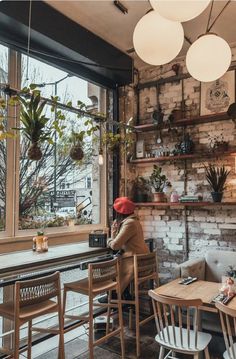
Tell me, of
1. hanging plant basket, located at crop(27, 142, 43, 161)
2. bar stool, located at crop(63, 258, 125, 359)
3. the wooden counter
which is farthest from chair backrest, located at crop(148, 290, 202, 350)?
hanging plant basket, located at crop(27, 142, 43, 161)

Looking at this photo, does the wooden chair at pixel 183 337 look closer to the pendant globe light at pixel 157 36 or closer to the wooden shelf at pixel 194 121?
the pendant globe light at pixel 157 36

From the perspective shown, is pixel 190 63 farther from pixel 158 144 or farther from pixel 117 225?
pixel 158 144

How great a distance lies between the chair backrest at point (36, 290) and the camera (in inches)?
79.4

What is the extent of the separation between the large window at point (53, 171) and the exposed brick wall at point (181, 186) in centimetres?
57

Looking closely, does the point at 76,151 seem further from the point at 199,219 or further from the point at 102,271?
the point at 199,219

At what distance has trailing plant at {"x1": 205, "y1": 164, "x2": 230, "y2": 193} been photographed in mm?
3713

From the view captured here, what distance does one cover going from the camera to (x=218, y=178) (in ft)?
12.3

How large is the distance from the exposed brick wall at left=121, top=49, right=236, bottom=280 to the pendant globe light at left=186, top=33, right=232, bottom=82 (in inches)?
79.9

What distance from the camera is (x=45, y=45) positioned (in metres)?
3.37

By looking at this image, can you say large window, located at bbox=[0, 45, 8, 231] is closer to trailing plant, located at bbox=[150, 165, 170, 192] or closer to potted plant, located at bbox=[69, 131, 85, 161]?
potted plant, located at bbox=[69, 131, 85, 161]

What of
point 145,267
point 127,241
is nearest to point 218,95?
point 127,241

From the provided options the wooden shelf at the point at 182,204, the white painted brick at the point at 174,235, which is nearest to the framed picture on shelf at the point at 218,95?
the wooden shelf at the point at 182,204

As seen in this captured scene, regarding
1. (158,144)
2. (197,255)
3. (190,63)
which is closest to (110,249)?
(197,255)

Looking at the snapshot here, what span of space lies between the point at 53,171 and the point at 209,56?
2282mm
